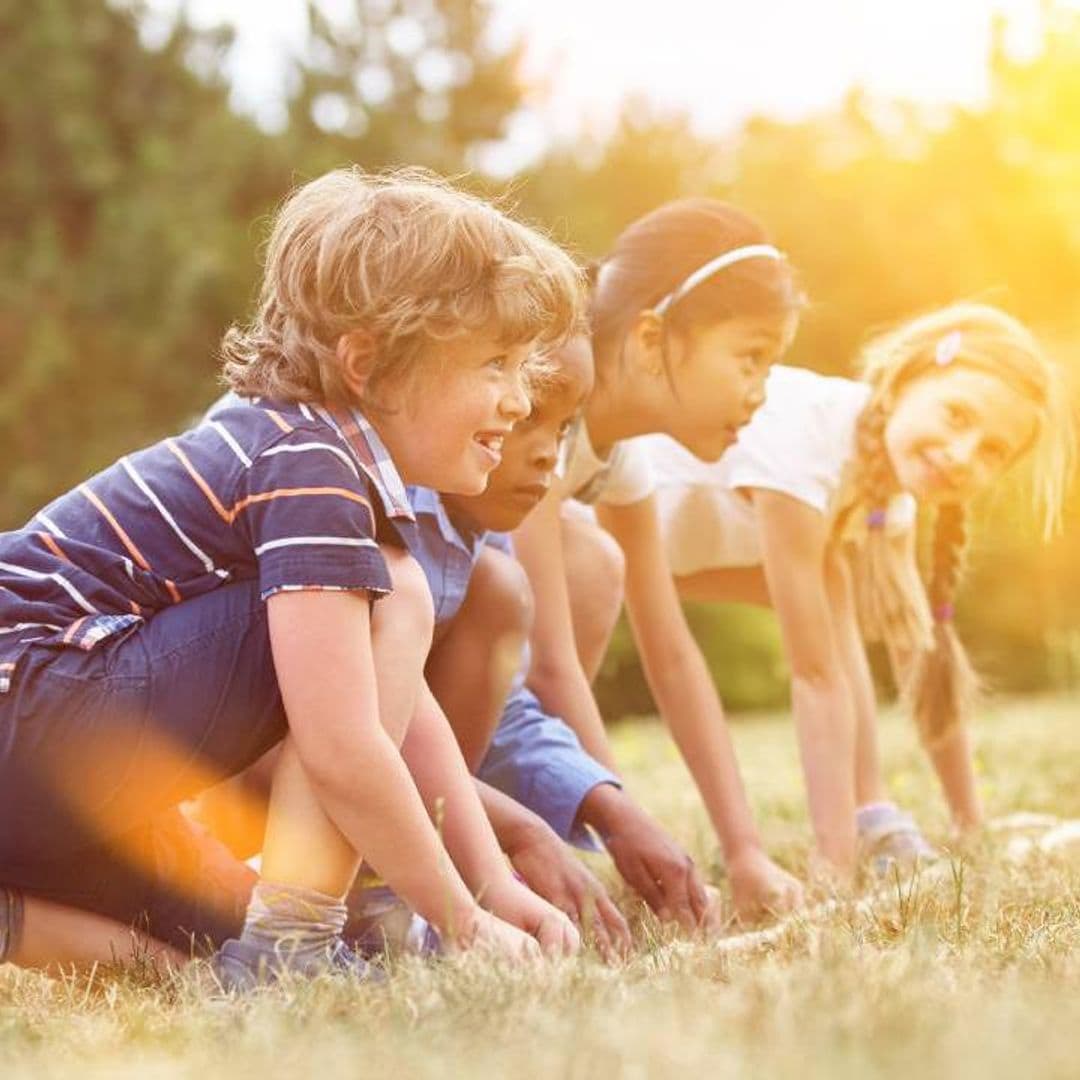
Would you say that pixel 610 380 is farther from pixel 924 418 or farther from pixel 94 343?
pixel 94 343

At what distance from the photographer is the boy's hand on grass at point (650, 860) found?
2779mm

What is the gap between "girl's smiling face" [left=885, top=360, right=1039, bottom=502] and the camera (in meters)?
4.02

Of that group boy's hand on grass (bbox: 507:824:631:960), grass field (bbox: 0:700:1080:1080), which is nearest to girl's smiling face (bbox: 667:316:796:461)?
boy's hand on grass (bbox: 507:824:631:960)

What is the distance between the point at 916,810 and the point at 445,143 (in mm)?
11840

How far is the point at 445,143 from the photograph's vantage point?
1564cm

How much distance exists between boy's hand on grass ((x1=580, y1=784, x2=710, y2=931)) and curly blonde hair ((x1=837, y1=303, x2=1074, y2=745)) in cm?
149

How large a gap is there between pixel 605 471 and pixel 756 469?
540 millimetres

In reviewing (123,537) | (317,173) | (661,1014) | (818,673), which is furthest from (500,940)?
(317,173)

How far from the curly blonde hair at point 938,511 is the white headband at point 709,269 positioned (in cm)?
64

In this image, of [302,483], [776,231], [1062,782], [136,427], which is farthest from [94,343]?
[302,483]

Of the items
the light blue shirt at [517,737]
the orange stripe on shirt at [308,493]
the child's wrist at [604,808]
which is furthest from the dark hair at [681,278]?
the orange stripe on shirt at [308,493]

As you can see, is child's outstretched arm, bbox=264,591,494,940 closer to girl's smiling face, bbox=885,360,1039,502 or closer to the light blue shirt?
the light blue shirt

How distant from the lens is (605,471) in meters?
3.62

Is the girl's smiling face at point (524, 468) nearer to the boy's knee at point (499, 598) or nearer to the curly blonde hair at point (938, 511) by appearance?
the boy's knee at point (499, 598)
